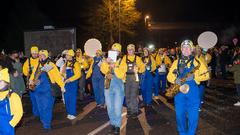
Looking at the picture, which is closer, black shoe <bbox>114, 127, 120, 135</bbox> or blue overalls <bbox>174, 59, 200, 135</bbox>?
blue overalls <bbox>174, 59, 200, 135</bbox>

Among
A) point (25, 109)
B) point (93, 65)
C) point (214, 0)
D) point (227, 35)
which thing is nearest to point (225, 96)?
point (93, 65)

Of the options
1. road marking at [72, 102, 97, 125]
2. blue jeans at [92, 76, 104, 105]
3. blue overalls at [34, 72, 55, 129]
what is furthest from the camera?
blue jeans at [92, 76, 104, 105]

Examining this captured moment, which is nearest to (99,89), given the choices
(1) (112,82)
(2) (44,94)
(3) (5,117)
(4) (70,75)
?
(4) (70,75)

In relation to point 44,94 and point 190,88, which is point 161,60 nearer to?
point 44,94

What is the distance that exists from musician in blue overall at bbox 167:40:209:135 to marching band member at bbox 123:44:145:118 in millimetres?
2849

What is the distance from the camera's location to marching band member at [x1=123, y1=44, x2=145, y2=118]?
387 inches

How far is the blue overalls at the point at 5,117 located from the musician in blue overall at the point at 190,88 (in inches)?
126

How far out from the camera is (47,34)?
58.5ft

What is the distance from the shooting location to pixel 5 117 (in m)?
5.11

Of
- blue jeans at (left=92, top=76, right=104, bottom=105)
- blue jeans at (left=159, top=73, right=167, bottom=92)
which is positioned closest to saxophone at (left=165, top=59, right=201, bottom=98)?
blue jeans at (left=92, top=76, right=104, bottom=105)

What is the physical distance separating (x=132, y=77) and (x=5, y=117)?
539 centimetres

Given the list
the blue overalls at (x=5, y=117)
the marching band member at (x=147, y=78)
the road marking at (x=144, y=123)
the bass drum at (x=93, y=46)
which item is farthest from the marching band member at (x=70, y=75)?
the blue overalls at (x=5, y=117)

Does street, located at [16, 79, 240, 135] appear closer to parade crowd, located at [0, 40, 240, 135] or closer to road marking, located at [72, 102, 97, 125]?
road marking, located at [72, 102, 97, 125]

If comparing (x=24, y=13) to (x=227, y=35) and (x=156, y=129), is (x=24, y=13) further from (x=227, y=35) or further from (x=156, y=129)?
(x=156, y=129)
